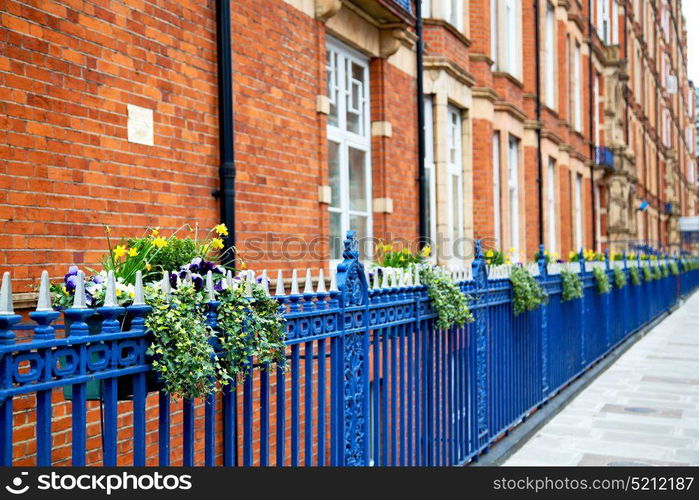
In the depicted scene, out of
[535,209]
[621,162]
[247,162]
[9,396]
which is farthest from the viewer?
[621,162]

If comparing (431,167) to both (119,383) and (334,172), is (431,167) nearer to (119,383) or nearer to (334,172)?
(334,172)

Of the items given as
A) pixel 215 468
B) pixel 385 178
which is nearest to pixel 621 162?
pixel 385 178

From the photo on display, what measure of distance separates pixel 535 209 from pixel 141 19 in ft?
46.9

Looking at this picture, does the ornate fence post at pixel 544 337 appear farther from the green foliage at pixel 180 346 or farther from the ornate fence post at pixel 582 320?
Answer: the green foliage at pixel 180 346

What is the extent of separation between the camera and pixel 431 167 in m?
12.4

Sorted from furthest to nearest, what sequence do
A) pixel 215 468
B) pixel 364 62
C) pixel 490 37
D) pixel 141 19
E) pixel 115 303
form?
pixel 490 37
pixel 364 62
pixel 141 19
pixel 215 468
pixel 115 303

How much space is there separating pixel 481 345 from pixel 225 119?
2.89 m

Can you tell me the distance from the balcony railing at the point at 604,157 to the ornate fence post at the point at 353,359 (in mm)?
23522

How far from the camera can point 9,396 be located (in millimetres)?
2486

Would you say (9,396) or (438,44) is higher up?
(438,44)

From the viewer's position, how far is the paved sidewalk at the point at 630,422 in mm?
7102

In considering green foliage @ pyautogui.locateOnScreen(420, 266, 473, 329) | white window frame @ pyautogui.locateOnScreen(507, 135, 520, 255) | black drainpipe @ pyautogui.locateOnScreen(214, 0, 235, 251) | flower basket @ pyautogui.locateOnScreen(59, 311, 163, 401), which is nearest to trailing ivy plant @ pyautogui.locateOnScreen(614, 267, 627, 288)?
white window frame @ pyautogui.locateOnScreen(507, 135, 520, 255)

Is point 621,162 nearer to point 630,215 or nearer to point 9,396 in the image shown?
point 630,215

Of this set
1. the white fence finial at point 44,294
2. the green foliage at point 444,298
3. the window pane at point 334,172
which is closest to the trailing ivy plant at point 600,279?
the window pane at point 334,172
